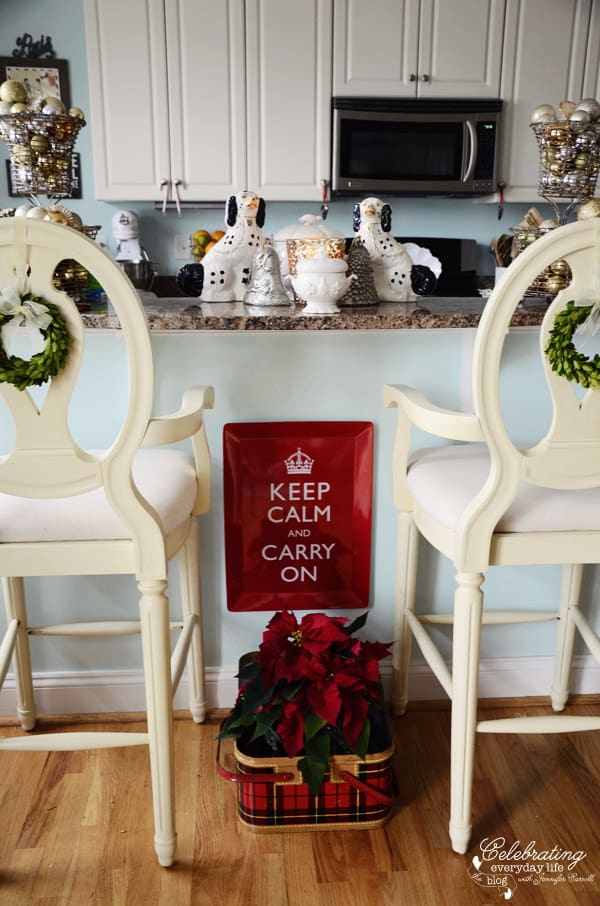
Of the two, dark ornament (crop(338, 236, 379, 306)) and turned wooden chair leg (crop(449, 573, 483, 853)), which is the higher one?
dark ornament (crop(338, 236, 379, 306))

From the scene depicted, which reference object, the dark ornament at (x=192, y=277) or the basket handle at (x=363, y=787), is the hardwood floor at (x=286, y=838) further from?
the dark ornament at (x=192, y=277)

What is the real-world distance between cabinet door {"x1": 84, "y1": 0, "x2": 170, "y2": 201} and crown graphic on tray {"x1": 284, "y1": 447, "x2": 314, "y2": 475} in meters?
2.30

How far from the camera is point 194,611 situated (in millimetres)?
1685

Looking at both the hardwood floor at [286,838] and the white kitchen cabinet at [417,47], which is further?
the white kitchen cabinet at [417,47]

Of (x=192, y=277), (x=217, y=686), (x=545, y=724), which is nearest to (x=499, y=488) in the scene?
(x=545, y=724)

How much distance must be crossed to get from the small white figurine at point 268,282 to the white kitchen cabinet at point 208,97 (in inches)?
83.5

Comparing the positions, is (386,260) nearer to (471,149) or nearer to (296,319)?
(296,319)

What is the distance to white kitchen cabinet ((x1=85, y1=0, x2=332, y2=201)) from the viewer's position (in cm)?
337

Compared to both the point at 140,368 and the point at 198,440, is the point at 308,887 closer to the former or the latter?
the point at 198,440

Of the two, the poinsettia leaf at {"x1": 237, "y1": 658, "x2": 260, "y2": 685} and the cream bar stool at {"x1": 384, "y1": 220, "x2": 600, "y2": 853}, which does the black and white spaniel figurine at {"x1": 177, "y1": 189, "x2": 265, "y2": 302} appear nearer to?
the cream bar stool at {"x1": 384, "y1": 220, "x2": 600, "y2": 853}

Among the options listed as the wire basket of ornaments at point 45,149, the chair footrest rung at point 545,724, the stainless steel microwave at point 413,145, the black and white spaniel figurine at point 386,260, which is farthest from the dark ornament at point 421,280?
the stainless steel microwave at point 413,145

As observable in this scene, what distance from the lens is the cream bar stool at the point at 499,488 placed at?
113 centimetres

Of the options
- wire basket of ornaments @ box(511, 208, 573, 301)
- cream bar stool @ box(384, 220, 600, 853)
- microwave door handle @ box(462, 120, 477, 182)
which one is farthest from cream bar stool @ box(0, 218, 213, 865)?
microwave door handle @ box(462, 120, 477, 182)

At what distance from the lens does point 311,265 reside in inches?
57.2
